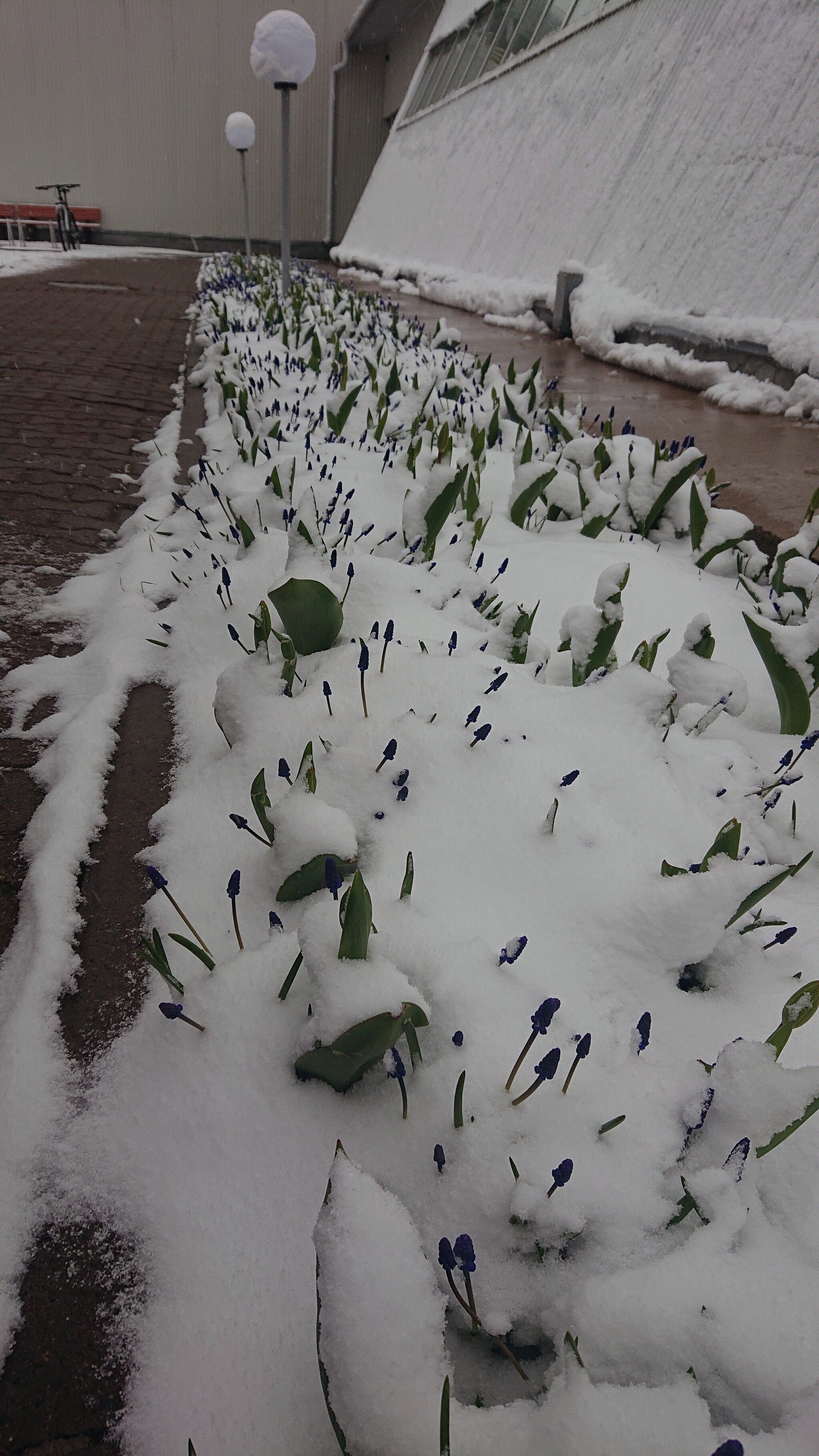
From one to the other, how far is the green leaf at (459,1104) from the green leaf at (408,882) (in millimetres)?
270

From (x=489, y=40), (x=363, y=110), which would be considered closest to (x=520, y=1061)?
(x=489, y=40)

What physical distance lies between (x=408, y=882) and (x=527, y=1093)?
0.33 m

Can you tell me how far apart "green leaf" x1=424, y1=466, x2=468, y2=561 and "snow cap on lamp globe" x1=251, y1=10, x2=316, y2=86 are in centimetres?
477

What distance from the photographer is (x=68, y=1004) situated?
3.62 ft

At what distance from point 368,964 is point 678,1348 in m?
0.48

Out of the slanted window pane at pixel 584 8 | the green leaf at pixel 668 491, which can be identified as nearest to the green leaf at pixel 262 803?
the green leaf at pixel 668 491

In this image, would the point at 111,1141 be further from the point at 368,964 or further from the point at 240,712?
the point at 240,712

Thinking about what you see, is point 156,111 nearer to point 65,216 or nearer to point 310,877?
point 65,216

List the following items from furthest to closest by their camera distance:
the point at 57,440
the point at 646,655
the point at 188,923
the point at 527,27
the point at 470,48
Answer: the point at 470,48
the point at 527,27
the point at 57,440
the point at 646,655
the point at 188,923

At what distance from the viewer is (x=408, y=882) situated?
3.62ft

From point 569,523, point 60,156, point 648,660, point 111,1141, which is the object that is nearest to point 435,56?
point 60,156

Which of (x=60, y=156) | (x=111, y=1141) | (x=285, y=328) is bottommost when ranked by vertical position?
(x=111, y=1141)

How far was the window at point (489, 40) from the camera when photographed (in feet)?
28.4

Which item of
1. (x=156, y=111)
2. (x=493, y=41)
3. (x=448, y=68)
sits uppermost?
(x=156, y=111)
